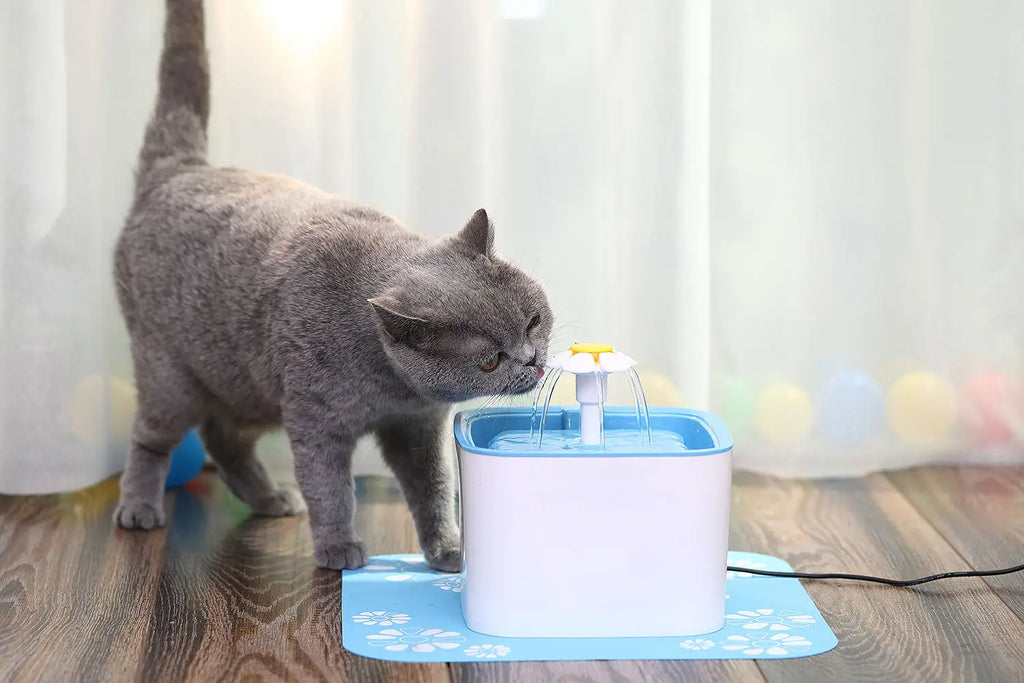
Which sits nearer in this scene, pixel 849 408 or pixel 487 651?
pixel 487 651

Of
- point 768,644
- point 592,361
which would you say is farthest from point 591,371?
point 768,644

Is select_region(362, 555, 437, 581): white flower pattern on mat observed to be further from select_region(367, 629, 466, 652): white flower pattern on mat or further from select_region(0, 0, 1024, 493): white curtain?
select_region(0, 0, 1024, 493): white curtain

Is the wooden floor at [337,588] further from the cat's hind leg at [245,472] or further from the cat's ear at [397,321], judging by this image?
the cat's ear at [397,321]

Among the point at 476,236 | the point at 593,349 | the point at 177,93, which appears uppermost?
the point at 177,93

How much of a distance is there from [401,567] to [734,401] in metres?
0.71

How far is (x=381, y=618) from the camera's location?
4.49ft

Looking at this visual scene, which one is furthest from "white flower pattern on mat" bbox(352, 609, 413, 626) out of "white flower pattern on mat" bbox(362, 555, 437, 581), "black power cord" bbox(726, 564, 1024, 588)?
"black power cord" bbox(726, 564, 1024, 588)

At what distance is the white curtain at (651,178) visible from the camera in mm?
1865

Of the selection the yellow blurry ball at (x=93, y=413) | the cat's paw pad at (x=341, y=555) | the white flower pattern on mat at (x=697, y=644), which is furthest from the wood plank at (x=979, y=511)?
the yellow blurry ball at (x=93, y=413)

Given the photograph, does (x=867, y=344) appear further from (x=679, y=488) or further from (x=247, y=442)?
(x=247, y=442)

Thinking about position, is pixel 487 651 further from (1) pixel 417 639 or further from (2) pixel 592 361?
(2) pixel 592 361

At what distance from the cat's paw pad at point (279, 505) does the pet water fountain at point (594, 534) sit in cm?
57

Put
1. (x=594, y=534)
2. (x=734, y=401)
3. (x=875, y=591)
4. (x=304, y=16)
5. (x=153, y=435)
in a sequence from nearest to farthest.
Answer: (x=594, y=534), (x=875, y=591), (x=153, y=435), (x=304, y=16), (x=734, y=401)

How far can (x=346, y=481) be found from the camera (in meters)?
1.53
